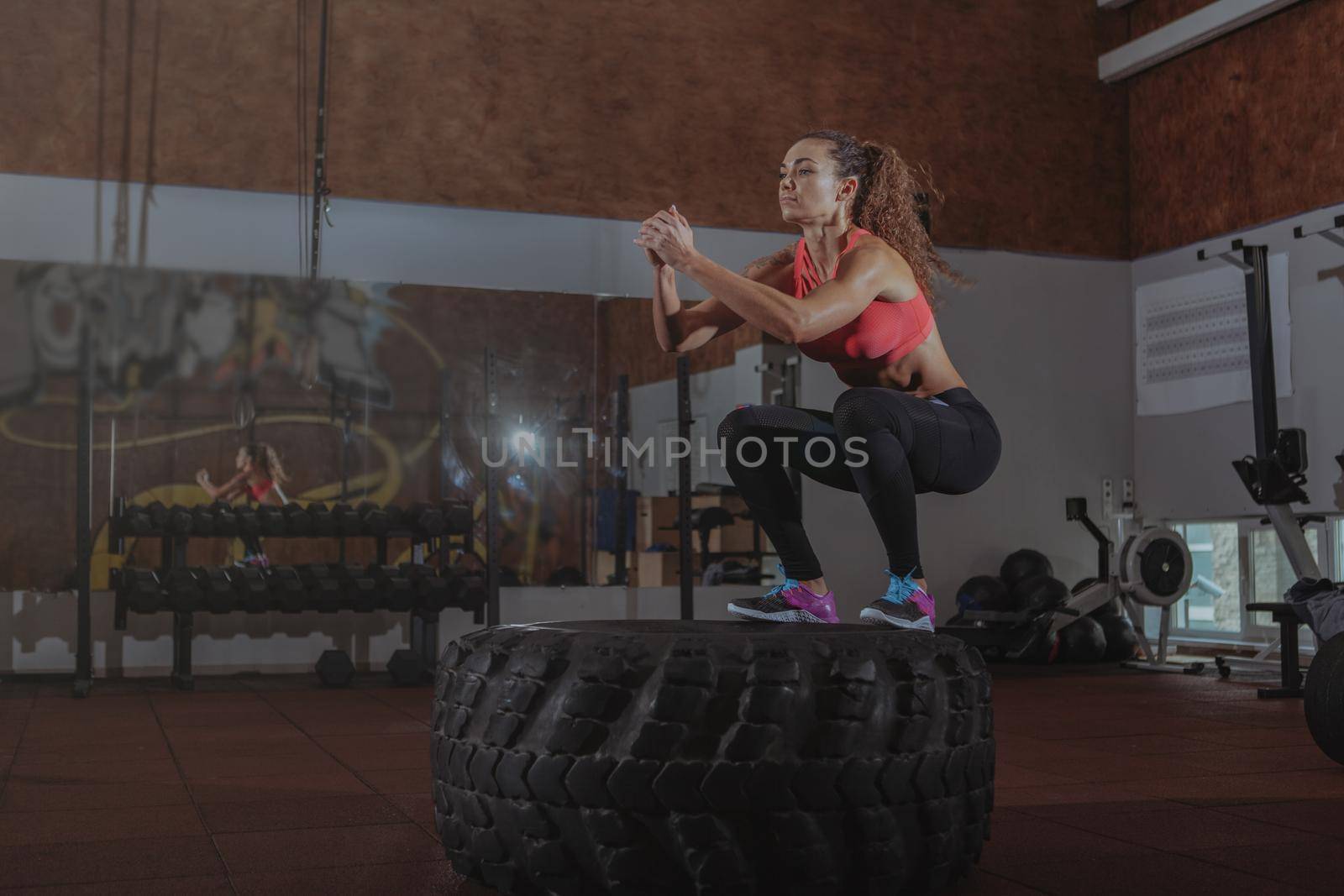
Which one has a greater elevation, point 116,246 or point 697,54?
point 697,54

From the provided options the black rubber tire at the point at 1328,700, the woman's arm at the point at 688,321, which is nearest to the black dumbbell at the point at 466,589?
the black rubber tire at the point at 1328,700

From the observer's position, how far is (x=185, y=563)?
505cm

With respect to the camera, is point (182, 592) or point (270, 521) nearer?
point (182, 592)

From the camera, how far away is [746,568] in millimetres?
5871

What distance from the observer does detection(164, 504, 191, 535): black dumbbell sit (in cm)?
488

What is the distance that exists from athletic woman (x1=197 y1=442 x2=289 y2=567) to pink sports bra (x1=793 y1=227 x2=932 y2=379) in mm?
3933

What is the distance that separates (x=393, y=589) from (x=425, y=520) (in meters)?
0.32

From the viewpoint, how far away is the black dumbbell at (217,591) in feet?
15.6

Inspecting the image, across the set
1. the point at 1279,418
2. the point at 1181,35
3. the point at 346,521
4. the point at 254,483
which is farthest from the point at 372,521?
the point at 1181,35

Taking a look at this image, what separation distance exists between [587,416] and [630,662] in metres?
4.35

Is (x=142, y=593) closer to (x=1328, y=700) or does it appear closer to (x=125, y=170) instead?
(x=125, y=170)

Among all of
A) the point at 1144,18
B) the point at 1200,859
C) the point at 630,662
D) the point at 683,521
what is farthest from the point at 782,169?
the point at 1144,18

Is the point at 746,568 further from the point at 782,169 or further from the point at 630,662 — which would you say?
the point at 630,662

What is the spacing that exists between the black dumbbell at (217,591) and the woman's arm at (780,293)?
3583 millimetres
